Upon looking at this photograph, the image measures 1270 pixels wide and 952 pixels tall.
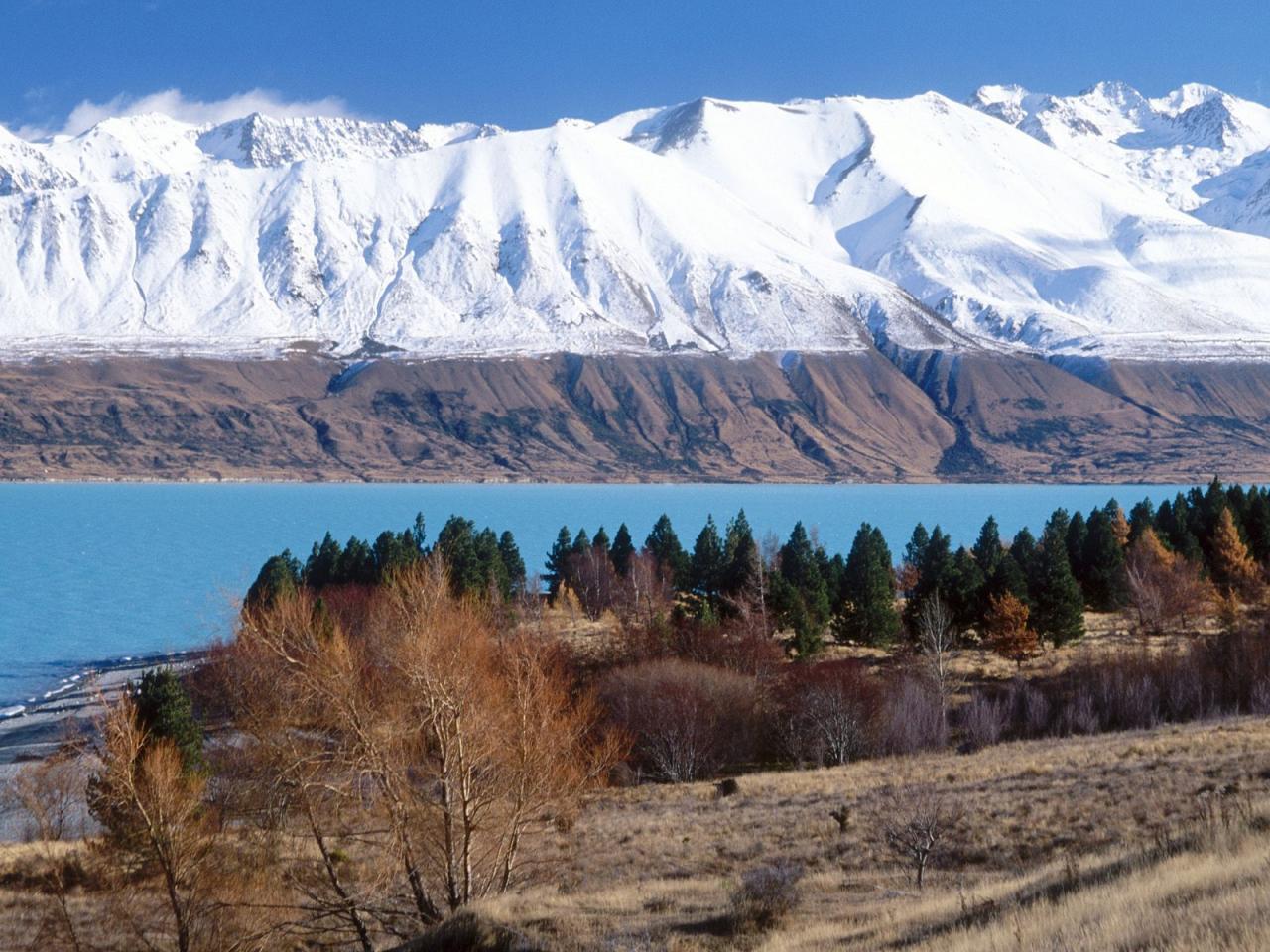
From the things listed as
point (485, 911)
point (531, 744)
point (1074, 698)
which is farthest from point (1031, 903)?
point (1074, 698)

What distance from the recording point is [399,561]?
2489 inches

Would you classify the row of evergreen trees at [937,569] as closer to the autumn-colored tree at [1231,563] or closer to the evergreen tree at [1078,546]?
the evergreen tree at [1078,546]

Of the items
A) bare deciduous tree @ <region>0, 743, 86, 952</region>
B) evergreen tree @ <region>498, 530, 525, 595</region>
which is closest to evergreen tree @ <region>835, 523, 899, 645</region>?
evergreen tree @ <region>498, 530, 525, 595</region>

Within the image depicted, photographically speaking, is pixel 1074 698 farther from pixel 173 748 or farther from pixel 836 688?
pixel 173 748

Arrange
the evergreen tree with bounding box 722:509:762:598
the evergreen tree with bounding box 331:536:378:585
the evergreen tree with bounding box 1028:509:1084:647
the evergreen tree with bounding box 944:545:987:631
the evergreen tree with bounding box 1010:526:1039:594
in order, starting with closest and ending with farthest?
the evergreen tree with bounding box 1028:509:1084:647 → the evergreen tree with bounding box 944:545:987:631 → the evergreen tree with bounding box 1010:526:1039:594 → the evergreen tree with bounding box 722:509:762:598 → the evergreen tree with bounding box 331:536:378:585

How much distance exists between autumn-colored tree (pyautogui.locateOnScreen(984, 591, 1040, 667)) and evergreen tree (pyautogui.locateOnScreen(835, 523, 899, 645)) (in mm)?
5350

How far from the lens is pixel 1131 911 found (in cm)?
1152

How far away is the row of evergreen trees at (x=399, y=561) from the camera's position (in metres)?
65.2

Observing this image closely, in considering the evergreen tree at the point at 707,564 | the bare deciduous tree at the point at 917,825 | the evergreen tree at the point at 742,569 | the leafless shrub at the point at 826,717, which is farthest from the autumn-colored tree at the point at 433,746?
A: the evergreen tree at the point at 707,564

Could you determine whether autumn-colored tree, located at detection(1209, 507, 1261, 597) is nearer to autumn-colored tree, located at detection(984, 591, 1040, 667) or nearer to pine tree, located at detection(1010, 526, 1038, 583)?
pine tree, located at detection(1010, 526, 1038, 583)

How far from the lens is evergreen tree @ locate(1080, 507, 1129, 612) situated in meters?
70.0

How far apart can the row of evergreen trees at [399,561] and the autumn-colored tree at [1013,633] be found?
24.8m

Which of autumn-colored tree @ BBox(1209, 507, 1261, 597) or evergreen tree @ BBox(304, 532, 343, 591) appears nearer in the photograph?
autumn-colored tree @ BBox(1209, 507, 1261, 597)

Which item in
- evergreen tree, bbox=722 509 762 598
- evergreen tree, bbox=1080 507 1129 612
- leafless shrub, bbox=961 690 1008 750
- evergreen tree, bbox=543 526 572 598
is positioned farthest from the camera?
evergreen tree, bbox=543 526 572 598
